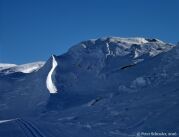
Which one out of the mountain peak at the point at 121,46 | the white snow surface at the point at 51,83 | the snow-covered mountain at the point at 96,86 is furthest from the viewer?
the mountain peak at the point at 121,46

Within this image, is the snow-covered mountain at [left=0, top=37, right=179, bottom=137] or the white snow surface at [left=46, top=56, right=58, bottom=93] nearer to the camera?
the snow-covered mountain at [left=0, top=37, right=179, bottom=137]

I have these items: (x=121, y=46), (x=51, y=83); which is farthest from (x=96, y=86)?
(x=121, y=46)

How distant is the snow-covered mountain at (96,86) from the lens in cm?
6606

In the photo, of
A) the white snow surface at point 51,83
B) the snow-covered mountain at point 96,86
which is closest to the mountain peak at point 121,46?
the snow-covered mountain at point 96,86

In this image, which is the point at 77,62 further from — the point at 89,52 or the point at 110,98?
the point at 110,98

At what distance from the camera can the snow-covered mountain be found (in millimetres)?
66062

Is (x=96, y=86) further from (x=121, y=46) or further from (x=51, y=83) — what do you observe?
(x=121, y=46)

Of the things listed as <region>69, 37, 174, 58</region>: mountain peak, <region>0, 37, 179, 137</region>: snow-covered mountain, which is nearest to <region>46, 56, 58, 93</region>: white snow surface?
<region>0, 37, 179, 137</region>: snow-covered mountain

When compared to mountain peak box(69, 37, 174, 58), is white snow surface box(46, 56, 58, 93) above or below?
below

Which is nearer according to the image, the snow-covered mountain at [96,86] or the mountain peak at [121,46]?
the snow-covered mountain at [96,86]

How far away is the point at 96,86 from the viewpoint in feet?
347

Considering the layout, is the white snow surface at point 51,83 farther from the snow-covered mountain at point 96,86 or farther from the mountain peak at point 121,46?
the mountain peak at point 121,46

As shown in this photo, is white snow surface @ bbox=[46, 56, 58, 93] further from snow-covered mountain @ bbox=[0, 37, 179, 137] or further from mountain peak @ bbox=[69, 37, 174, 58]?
mountain peak @ bbox=[69, 37, 174, 58]

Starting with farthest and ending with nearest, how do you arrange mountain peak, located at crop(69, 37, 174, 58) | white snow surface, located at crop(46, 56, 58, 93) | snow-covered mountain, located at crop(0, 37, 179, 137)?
mountain peak, located at crop(69, 37, 174, 58)
white snow surface, located at crop(46, 56, 58, 93)
snow-covered mountain, located at crop(0, 37, 179, 137)
